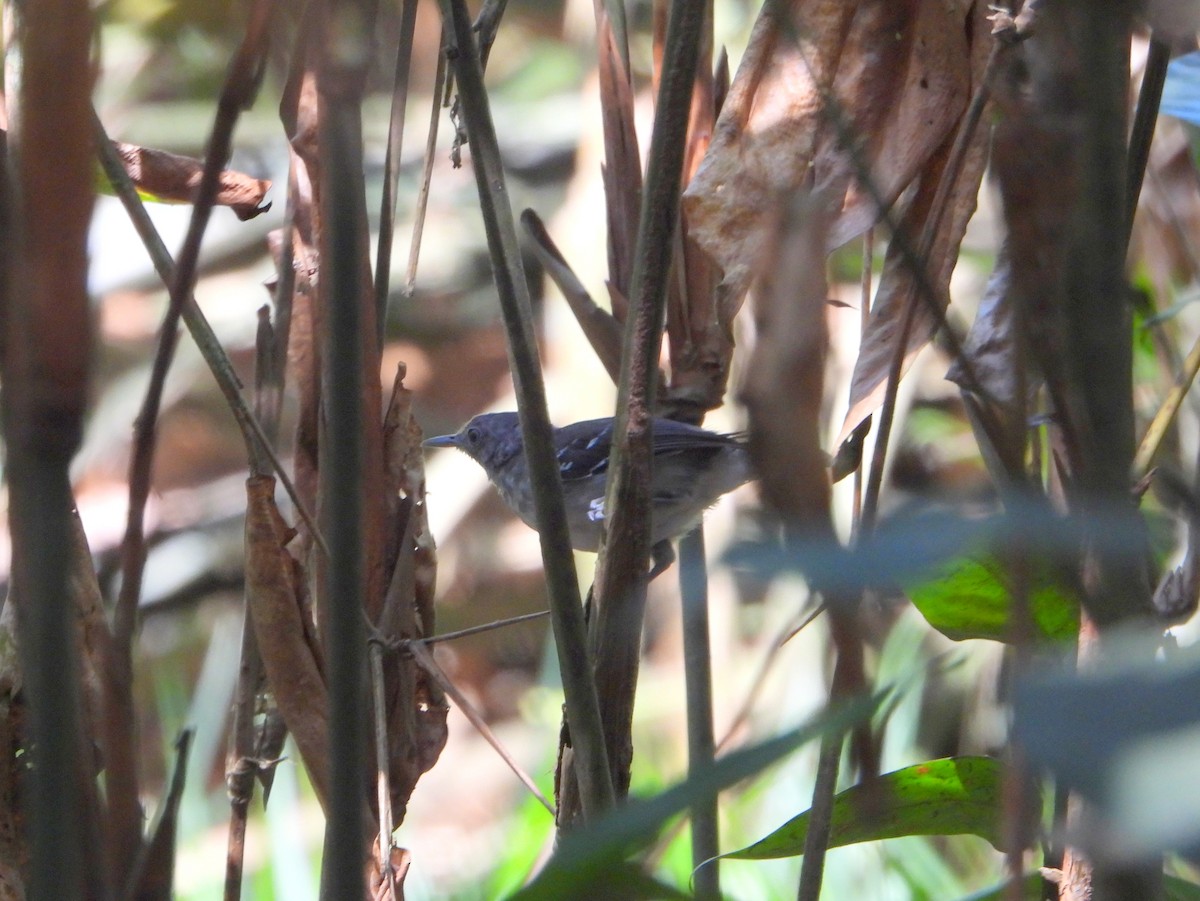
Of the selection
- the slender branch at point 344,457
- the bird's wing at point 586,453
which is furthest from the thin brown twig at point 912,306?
the bird's wing at point 586,453

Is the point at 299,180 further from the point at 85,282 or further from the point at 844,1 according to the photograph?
the point at 85,282

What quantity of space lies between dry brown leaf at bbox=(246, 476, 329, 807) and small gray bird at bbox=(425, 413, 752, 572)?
1.53 m

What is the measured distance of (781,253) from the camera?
0.62 metres

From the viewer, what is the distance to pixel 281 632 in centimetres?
135

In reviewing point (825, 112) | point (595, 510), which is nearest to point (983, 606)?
point (825, 112)

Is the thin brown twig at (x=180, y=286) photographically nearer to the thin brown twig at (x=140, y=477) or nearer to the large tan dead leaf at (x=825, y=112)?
the thin brown twig at (x=140, y=477)

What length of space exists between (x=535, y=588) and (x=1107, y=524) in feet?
16.9

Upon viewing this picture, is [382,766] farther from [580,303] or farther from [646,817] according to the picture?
[646,817]

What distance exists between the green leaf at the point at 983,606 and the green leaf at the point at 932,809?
A: 5.3 inches

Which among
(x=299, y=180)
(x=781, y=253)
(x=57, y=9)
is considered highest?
(x=299, y=180)

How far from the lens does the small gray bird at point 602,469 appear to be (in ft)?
10.5

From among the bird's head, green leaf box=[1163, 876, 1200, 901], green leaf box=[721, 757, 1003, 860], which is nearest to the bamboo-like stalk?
green leaf box=[721, 757, 1003, 860]

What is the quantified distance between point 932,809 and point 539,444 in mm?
612

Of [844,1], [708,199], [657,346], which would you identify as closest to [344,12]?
[657,346]
